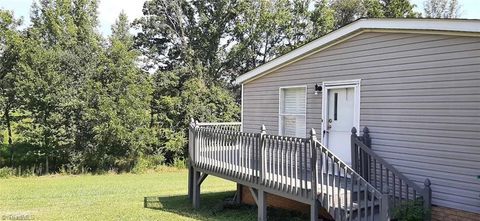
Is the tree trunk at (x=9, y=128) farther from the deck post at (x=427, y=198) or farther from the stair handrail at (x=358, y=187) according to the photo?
the deck post at (x=427, y=198)

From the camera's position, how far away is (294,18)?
25188 millimetres

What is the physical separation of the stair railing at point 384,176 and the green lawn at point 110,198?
10.2 feet

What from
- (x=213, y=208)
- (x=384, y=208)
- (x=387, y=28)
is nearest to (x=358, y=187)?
(x=384, y=208)

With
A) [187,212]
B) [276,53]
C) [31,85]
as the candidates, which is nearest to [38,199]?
[187,212]

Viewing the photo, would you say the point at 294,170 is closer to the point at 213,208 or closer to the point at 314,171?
the point at 314,171

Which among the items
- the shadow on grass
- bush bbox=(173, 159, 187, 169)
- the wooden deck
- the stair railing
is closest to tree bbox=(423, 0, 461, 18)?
bush bbox=(173, 159, 187, 169)

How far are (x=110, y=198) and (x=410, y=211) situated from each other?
8.31 metres

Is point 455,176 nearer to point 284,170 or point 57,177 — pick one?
point 284,170

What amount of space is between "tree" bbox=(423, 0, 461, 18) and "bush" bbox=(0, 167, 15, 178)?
28757mm

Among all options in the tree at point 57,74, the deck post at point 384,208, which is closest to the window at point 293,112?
the deck post at point 384,208

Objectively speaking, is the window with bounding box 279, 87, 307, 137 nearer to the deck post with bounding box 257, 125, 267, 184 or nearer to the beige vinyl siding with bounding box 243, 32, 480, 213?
the beige vinyl siding with bounding box 243, 32, 480, 213

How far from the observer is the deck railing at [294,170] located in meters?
5.66

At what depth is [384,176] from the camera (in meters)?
6.69

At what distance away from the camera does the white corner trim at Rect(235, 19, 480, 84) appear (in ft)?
18.1
